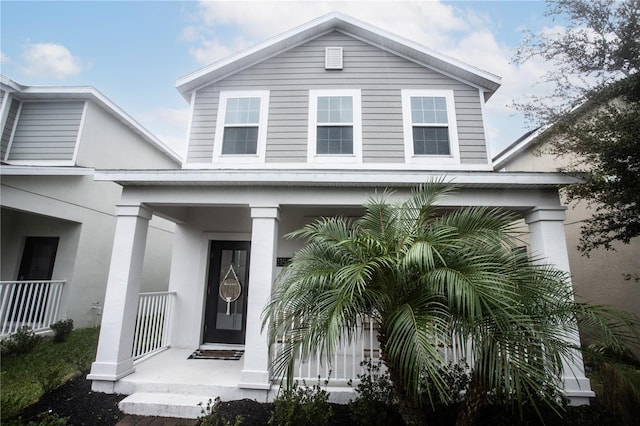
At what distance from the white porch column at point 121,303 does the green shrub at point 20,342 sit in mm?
2851

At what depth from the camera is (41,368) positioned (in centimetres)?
526

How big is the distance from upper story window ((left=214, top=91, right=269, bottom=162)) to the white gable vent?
1438 millimetres

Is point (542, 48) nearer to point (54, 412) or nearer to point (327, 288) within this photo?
point (327, 288)

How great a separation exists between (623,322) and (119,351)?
6157 millimetres

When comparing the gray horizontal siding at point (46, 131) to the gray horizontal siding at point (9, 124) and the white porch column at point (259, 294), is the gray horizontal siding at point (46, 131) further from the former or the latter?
the white porch column at point (259, 294)

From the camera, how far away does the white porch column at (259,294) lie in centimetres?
Result: 430

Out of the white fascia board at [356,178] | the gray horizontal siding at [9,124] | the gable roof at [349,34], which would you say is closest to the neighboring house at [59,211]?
the gray horizontal siding at [9,124]

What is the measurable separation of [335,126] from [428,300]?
14.2ft

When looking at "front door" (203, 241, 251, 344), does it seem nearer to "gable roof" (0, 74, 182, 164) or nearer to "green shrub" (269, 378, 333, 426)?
"green shrub" (269, 378, 333, 426)

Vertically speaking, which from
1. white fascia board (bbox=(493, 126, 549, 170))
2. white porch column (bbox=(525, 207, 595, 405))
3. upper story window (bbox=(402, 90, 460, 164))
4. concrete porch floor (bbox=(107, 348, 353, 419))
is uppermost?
white fascia board (bbox=(493, 126, 549, 170))

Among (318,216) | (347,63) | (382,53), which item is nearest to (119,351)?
(318,216)

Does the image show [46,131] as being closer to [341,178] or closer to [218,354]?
[218,354]

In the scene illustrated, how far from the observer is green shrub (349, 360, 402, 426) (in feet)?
11.6

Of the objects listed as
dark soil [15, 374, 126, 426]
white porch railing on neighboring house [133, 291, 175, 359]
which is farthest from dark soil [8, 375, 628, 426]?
white porch railing on neighboring house [133, 291, 175, 359]
